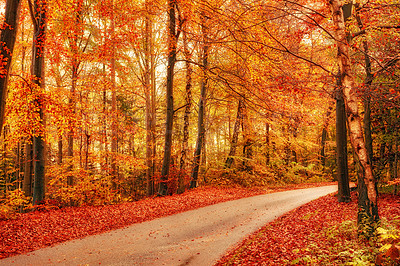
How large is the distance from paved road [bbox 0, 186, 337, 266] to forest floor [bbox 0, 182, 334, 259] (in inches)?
20.1

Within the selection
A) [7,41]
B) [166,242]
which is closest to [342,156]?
[166,242]

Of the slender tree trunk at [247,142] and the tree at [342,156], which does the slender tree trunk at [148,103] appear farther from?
the tree at [342,156]

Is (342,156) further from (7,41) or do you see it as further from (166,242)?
(7,41)

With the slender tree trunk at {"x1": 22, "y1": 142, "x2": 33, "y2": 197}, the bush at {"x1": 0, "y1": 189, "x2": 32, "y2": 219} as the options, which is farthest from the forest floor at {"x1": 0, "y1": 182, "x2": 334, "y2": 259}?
the slender tree trunk at {"x1": 22, "y1": 142, "x2": 33, "y2": 197}

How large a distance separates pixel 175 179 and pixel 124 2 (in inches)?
377

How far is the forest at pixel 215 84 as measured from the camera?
256 inches

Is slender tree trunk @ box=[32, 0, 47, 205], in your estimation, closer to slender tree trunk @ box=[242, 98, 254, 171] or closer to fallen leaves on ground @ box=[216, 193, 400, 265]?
fallen leaves on ground @ box=[216, 193, 400, 265]

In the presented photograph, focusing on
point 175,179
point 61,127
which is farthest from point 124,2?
point 175,179

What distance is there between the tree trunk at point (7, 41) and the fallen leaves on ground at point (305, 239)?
268 inches

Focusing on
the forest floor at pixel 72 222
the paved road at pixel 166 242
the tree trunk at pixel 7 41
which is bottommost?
the paved road at pixel 166 242

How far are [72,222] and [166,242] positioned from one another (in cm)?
381

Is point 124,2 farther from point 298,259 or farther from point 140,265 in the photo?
point 298,259

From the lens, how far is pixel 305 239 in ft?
20.1

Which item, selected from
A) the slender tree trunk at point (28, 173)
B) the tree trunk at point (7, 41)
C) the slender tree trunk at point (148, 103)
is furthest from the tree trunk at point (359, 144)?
the slender tree trunk at point (28, 173)
